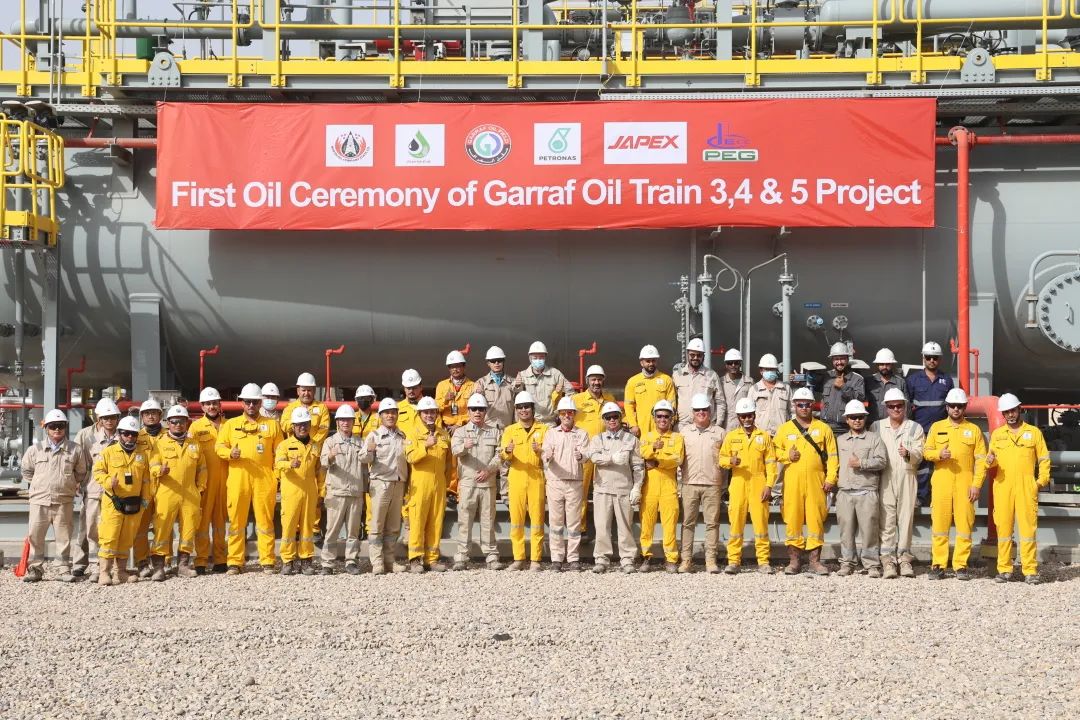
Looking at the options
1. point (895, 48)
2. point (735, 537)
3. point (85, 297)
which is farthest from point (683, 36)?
point (85, 297)

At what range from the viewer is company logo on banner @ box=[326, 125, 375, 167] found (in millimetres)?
11250

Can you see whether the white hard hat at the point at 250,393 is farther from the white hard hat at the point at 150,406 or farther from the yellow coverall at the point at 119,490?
the yellow coverall at the point at 119,490

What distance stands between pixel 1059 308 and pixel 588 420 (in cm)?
459

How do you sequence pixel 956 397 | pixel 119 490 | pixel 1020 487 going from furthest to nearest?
pixel 956 397 → pixel 119 490 → pixel 1020 487

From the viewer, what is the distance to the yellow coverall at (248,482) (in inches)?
411

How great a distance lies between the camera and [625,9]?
12.9m

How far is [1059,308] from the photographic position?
10984 mm

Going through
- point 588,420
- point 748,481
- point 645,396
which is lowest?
point 748,481

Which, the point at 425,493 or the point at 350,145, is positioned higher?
the point at 350,145

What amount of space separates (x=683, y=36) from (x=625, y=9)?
30.1 inches

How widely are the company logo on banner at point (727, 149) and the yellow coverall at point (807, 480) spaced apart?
2687 mm

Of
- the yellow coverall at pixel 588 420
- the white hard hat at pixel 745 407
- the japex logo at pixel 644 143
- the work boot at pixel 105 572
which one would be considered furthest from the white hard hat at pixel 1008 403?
the work boot at pixel 105 572

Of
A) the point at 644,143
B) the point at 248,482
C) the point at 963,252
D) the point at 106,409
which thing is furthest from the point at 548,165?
the point at 106,409

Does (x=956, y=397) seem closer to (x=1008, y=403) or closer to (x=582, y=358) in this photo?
(x=1008, y=403)
